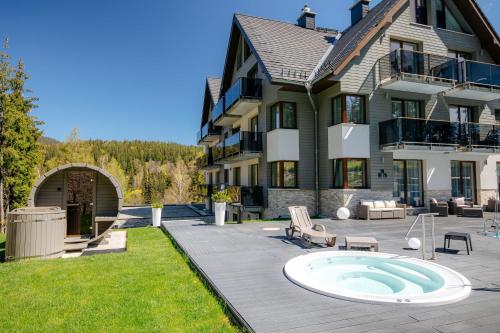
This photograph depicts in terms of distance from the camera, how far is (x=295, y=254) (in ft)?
25.8

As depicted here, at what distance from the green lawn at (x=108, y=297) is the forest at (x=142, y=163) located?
9455mm

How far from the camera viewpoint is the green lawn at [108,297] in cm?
434

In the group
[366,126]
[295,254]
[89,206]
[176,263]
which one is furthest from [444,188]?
[89,206]

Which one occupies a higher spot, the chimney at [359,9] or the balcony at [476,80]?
the chimney at [359,9]

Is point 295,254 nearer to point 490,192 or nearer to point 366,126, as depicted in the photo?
point 366,126

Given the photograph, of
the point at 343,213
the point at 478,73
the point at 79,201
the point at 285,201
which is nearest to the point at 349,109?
the point at 343,213

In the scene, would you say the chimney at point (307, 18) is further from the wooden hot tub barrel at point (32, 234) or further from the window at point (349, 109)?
the wooden hot tub barrel at point (32, 234)

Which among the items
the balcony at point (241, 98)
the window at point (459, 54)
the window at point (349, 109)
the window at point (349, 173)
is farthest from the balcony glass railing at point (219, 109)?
the window at point (459, 54)

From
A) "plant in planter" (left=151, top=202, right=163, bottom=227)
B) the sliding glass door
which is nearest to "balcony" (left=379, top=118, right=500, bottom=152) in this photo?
the sliding glass door

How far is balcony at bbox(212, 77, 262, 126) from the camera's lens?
18453mm

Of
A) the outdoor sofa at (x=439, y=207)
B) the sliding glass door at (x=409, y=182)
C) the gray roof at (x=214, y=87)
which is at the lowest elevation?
the outdoor sofa at (x=439, y=207)

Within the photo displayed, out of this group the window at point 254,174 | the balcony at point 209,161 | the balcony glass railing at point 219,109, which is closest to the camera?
the window at point 254,174

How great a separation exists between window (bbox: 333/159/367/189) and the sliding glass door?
7.45 feet

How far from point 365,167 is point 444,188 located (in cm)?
561
